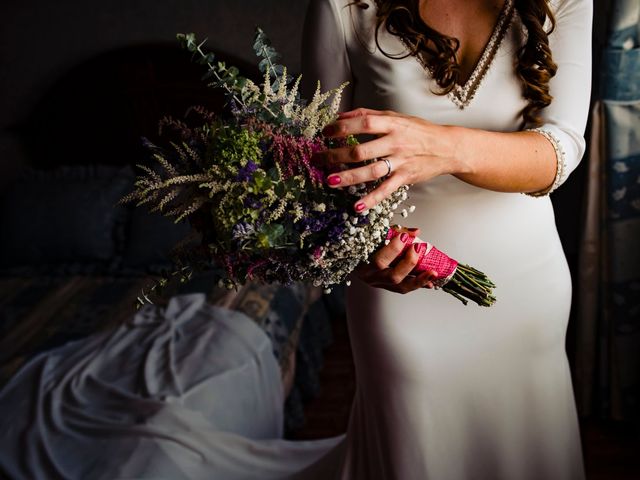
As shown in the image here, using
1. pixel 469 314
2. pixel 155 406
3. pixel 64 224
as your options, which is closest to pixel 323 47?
pixel 469 314

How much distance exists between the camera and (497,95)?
1.27m

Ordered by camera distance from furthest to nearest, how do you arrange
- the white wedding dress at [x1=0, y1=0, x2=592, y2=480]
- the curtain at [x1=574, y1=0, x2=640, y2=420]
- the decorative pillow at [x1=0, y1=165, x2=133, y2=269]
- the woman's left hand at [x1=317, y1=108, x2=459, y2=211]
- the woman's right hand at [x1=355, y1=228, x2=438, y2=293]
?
the decorative pillow at [x1=0, y1=165, x2=133, y2=269] < the curtain at [x1=574, y1=0, x2=640, y2=420] < the white wedding dress at [x1=0, y1=0, x2=592, y2=480] < the woman's right hand at [x1=355, y1=228, x2=438, y2=293] < the woman's left hand at [x1=317, y1=108, x2=459, y2=211]

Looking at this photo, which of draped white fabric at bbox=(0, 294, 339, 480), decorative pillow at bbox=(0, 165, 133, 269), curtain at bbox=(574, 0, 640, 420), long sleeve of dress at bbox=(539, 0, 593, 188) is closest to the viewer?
long sleeve of dress at bbox=(539, 0, 593, 188)

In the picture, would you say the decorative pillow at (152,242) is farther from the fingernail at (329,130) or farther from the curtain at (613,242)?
the fingernail at (329,130)

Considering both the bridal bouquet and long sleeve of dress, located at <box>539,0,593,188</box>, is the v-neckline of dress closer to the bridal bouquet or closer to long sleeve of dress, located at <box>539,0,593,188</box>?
long sleeve of dress, located at <box>539,0,593,188</box>

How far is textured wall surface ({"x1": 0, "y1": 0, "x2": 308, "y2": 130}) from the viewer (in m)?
3.28

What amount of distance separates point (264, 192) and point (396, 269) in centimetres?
29

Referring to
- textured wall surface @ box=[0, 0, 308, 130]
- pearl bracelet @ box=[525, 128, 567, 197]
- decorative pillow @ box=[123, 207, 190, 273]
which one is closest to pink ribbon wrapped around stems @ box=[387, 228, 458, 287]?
pearl bracelet @ box=[525, 128, 567, 197]

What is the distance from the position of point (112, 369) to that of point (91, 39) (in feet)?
6.98

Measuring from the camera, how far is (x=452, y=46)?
1275 mm

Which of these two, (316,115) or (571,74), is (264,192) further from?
(571,74)

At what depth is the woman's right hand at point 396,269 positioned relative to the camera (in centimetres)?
105

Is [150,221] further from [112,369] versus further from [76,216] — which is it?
[112,369]

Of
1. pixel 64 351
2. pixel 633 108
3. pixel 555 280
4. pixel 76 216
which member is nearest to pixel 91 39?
pixel 76 216
